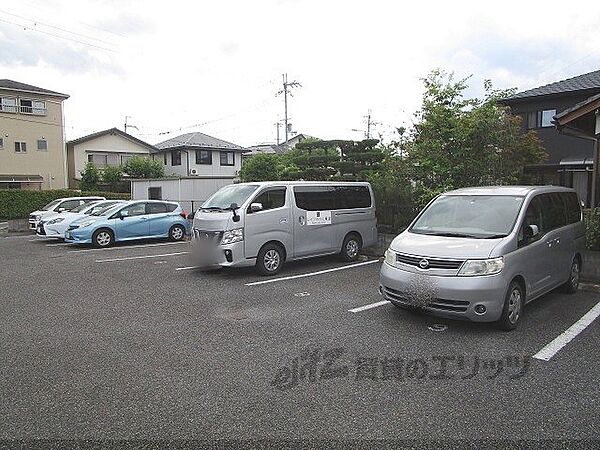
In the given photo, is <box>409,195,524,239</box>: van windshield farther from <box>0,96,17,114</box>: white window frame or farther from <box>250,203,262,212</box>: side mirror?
<box>0,96,17,114</box>: white window frame

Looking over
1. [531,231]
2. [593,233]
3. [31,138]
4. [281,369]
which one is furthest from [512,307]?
[31,138]

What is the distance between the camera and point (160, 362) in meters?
4.17

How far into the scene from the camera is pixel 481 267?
4.75 meters

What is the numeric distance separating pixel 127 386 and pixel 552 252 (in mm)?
5205

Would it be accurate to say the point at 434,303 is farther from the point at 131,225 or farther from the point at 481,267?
the point at 131,225

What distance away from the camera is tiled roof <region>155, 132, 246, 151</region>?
35094 millimetres

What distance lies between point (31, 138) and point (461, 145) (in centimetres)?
2853

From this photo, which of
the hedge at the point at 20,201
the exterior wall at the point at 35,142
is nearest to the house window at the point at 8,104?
the exterior wall at the point at 35,142

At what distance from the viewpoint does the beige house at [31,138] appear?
28.1 m

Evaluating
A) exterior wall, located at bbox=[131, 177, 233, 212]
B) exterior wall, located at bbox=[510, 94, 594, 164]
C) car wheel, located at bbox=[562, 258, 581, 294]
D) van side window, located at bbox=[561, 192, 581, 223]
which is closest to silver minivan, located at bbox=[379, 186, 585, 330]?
car wheel, located at bbox=[562, 258, 581, 294]

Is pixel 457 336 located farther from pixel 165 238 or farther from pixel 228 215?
pixel 165 238

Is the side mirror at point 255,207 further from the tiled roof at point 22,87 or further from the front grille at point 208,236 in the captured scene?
the tiled roof at point 22,87

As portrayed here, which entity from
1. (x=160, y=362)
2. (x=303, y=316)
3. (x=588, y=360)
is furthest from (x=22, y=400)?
(x=588, y=360)

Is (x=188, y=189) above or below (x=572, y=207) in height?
above
